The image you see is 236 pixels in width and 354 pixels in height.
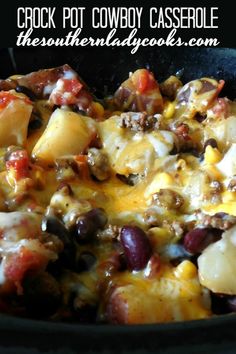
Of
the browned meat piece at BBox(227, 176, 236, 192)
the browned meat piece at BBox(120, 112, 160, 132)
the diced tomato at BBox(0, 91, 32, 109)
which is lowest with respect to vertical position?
the browned meat piece at BBox(227, 176, 236, 192)

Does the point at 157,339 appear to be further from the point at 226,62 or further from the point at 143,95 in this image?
the point at 226,62

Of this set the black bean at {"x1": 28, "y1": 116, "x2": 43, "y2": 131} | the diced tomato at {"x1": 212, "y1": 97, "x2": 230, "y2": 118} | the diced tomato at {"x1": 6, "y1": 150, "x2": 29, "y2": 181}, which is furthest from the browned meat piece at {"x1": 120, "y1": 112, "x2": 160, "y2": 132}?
the diced tomato at {"x1": 6, "y1": 150, "x2": 29, "y2": 181}

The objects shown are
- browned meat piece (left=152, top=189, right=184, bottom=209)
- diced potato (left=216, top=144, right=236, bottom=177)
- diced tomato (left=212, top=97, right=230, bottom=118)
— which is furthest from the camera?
diced tomato (left=212, top=97, right=230, bottom=118)

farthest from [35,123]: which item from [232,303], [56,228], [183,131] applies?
[232,303]

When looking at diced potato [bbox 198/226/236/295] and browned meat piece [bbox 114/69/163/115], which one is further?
browned meat piece [bbox 114/69/163/115]

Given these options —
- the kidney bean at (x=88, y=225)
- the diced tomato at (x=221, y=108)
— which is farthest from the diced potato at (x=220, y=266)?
the diced tomato at (x=221, y=108)

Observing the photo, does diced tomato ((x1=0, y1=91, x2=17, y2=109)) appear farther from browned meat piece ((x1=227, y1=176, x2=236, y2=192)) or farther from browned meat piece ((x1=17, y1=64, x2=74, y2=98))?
browned meat piece ((x1=227, y1=176, x2=236, y2=192))

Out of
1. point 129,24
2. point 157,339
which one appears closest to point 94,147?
point 129,24

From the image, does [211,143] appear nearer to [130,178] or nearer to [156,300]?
[130,178]
